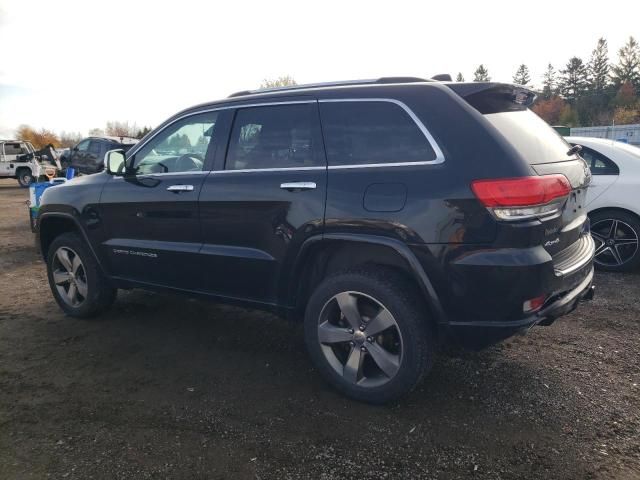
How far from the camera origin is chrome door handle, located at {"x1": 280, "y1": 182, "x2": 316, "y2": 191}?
10.5 feet

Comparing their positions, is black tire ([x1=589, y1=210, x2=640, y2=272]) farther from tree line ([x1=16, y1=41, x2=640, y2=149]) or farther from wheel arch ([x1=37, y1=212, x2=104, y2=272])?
tree line ([x1=16, y1=41, x2=640, y2=149])

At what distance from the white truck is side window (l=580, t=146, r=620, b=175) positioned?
21764 millimetres

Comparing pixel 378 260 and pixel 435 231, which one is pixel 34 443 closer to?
pixel 378 260

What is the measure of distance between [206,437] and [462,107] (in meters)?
2.34

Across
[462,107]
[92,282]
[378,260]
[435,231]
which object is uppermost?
[462,107]

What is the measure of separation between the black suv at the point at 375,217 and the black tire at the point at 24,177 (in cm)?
2150

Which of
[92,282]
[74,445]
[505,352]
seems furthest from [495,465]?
[92,282]

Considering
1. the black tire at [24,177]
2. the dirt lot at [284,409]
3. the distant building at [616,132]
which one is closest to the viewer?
the dirt lot at [284,409]

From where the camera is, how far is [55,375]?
365 cm

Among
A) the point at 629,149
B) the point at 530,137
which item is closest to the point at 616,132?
the point at 629,149

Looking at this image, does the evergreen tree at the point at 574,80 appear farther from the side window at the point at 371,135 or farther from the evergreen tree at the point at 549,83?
the side window at the point at 371,135

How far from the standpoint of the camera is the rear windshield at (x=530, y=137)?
9.53ft

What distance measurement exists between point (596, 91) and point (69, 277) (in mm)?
79544

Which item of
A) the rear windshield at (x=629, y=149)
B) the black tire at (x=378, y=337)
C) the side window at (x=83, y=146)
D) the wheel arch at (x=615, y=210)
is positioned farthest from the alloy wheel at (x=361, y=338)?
the side window at (x=83, y=146)
